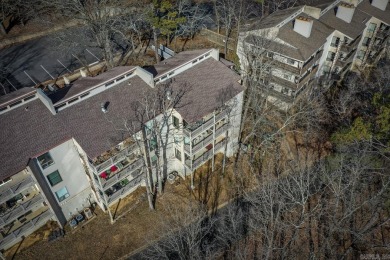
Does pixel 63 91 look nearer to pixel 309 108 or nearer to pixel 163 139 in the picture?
pixel 163 139

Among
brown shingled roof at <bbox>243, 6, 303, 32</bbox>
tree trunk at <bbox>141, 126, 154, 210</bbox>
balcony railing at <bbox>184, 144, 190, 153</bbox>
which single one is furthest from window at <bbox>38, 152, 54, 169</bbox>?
brown shingled roof at <bbox>243, 6, 303, 32</bbox>

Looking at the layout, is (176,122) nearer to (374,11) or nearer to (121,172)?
(121,172)

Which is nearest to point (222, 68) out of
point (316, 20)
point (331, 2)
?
point (316, 20)

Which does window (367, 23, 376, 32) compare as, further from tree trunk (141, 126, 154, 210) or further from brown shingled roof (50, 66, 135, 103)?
tree trunk (141, 126, 154, 210)

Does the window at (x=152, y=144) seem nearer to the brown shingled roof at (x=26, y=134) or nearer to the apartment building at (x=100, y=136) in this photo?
the apartment building at (x=100, y=136)

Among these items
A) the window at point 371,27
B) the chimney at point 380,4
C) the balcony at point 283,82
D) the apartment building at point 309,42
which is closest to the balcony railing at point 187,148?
the apartment building at point 309,42

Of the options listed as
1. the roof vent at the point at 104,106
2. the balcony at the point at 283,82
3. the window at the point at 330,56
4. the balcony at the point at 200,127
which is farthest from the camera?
the window at the point at 330,56
